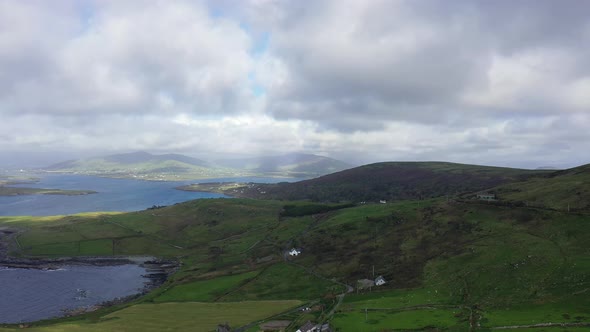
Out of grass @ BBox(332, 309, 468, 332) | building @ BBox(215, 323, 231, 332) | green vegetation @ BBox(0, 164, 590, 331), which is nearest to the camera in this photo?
grass @ BBox(332, 309, 468, 332)

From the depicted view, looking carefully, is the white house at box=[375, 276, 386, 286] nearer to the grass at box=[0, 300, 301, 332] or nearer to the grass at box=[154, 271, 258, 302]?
the grass at box=[0, 300, 301, 332]

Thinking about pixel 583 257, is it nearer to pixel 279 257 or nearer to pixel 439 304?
pixel 439 304

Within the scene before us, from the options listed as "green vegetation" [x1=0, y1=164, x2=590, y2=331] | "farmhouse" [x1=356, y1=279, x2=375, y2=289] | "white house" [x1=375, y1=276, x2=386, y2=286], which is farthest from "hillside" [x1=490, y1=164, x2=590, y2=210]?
"farmhouse" [x1=356, y1=279, x2=375, y2=289]

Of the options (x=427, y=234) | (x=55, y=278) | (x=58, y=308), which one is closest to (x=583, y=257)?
(x=427, y=234)

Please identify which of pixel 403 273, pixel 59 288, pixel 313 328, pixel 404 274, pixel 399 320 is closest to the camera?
pixel 313 328

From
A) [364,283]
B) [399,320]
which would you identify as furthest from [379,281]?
[399,320]

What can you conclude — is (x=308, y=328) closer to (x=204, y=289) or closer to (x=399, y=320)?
(x=399, y=320)
